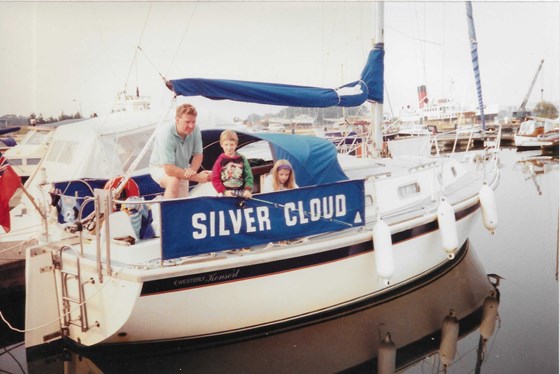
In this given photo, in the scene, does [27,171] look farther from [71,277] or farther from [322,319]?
[322,319]

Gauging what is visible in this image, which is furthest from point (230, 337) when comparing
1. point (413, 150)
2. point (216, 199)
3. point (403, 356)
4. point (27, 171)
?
point (27, 171)

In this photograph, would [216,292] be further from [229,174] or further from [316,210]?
[316,210]

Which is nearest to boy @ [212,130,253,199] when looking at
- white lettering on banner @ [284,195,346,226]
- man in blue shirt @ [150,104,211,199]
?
man in blue shirt @ [150,104,211,199]

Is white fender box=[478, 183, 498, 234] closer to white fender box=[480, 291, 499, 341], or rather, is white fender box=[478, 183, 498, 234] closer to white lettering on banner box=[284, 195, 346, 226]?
white fender box=[480, 291, 499, 341]

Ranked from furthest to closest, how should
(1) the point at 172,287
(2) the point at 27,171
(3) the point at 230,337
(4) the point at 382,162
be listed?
1. (2) the point at 27,171
2. (4) the point at 382,162
3. (3) the point at 230,337
4. (1) the point at 172,287

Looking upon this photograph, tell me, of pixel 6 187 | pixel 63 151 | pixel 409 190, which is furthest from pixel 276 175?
pixel 63 151

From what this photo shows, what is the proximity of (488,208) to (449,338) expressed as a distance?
2549mm

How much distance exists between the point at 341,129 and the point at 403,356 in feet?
17.0

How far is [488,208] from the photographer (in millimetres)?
7332

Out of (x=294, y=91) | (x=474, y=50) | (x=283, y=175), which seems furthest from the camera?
(x=474, y=50)

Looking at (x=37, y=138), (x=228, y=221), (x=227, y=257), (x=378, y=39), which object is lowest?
(x=227, y=257)

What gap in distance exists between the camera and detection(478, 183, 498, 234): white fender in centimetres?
727

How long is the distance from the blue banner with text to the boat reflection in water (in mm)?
938

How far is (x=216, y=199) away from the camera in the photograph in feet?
15.6
